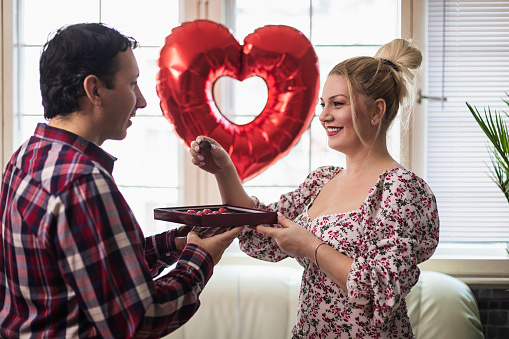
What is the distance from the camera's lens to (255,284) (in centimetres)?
242

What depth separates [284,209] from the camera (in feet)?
5.80

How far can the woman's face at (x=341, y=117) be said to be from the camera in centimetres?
155

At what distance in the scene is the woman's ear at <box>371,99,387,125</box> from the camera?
1.55 meters

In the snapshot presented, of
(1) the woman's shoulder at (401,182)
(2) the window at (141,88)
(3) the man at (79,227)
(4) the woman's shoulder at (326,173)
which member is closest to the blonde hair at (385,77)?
(1) the woman's shoulder at (401,182)

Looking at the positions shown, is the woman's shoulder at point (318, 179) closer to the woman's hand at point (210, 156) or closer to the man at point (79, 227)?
the woman's hand at point (210, 156)

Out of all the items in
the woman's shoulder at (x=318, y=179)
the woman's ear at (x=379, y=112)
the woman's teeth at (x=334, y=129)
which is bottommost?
the woman's shoulder at (x=318, y=179)

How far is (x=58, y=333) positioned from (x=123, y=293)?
0.52 ft

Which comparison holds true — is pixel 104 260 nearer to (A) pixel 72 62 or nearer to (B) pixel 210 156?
(A) pixel 72 62

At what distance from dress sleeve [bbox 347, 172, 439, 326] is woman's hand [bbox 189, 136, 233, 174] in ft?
1.63

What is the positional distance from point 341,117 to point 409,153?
1131 millimetres

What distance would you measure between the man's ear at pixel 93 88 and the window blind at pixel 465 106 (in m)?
1.86

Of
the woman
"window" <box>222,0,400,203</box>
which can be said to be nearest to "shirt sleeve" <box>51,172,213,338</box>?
the woman

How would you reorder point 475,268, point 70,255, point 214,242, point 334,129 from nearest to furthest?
point 70,255 → point 214,242 → point 334,129 → point 475,268

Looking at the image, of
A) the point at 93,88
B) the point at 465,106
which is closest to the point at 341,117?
the point at 93,88
